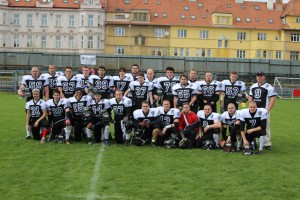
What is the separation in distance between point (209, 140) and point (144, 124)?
55.4 inches

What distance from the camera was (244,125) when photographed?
9.78 m

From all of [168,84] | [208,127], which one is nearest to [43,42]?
[168,84]

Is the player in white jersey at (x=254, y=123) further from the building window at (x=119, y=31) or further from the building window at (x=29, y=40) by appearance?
the building window at (x=29, y=40)

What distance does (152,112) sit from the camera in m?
10.4

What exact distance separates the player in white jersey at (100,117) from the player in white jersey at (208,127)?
1.97m

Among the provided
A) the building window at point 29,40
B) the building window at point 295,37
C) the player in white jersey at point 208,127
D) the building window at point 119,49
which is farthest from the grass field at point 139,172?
the building window at point 295,37

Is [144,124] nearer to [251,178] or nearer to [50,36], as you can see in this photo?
[251,178]

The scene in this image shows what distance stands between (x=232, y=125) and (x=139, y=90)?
2.37 m

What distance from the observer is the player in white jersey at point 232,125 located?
9.79 metres

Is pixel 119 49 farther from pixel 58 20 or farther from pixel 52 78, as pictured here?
pixel 52 78

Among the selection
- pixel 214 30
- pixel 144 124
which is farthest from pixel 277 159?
pixel 214 30

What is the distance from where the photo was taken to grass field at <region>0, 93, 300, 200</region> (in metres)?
6.41

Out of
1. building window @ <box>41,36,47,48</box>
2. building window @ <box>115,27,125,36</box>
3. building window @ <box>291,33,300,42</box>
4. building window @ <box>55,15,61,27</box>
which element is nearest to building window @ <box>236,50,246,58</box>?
building window @ <box>291,33,300,42</box>

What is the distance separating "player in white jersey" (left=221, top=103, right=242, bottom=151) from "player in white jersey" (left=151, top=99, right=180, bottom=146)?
3.39 feet
